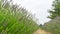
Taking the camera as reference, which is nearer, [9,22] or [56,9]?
[9,22]

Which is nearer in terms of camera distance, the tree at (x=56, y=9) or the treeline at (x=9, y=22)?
the treeline at (x=9, y=22)

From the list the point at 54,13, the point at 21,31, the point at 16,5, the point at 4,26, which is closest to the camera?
the point at 4,26

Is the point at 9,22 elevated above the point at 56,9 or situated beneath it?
situated beneath

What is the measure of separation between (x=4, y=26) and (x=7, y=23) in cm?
13

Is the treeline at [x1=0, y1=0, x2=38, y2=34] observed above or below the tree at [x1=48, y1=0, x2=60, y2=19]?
below

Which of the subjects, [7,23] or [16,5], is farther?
[16,5]

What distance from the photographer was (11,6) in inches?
266

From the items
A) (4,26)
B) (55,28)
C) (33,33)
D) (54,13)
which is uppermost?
(54,13)

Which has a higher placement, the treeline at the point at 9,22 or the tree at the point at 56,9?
the tree at the point at 56,9

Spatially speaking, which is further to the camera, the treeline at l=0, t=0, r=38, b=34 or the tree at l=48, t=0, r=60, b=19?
the tree at l=48, t=0, r=60, b=19

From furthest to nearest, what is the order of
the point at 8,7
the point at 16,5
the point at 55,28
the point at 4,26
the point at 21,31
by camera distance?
the point at 55,28 < the point at 16,5 < the point at 8,7 < the point at 21,31 < the point at 4,26

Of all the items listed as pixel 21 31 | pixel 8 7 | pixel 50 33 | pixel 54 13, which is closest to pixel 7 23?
pixel 21 31

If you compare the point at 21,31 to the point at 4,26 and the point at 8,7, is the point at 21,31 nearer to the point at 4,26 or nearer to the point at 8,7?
Answer: the point at 4,26

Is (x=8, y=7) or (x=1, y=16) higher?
(x=8, y=7)
